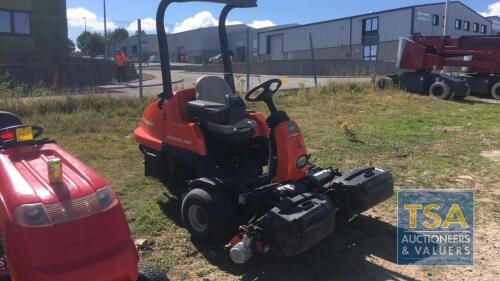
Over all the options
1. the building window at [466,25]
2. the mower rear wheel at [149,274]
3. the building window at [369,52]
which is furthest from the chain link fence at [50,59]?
the building window at [466,25]

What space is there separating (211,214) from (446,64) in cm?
1295

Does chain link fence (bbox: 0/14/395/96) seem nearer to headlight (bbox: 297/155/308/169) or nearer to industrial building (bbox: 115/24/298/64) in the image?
headlight (bbox: 297/155/308/169)

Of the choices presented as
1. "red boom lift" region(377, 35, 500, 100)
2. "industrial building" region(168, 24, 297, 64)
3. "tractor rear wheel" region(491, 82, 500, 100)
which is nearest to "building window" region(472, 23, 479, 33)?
"industrial building" region(168, 24, 297, 64)

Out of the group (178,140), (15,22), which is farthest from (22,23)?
(178,140)

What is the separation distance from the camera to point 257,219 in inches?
136

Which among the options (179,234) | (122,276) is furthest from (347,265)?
(122,276)

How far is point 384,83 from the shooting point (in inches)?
580

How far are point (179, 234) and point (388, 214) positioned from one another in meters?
2.15

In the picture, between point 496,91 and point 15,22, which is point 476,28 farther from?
point 15,22

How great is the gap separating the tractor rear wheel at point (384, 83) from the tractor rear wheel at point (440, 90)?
144 cm

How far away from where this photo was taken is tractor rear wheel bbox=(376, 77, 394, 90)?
47.8ft

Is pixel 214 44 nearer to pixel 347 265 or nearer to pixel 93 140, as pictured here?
pixel 93 140

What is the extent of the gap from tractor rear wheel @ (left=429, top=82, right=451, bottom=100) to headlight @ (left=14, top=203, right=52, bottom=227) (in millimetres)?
12838

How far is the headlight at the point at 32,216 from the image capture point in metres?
2.17
